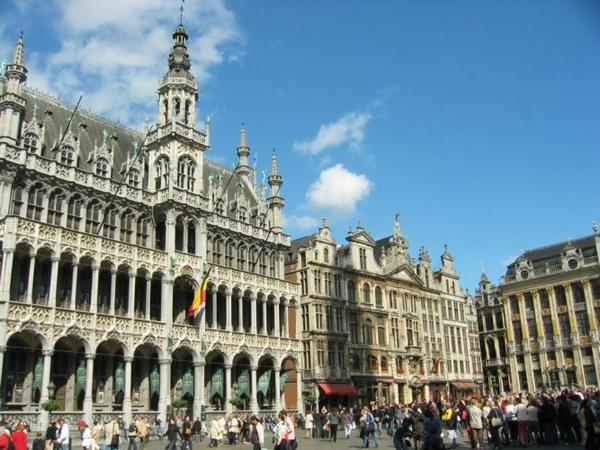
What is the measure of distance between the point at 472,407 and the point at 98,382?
81.2 feet

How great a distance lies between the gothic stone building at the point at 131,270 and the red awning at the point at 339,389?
3.03 metres

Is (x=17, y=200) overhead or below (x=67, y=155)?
below

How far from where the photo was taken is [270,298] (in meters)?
50.6

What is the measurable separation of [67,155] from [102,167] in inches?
106

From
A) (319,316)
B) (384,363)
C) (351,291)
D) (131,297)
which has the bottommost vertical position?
(384,363)

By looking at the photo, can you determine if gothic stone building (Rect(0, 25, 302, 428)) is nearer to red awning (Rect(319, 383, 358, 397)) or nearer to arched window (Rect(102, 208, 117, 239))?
arched window (Rect(102, 208, 117, 239))

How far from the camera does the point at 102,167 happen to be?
42.1 meters

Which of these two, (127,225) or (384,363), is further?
(384,363)

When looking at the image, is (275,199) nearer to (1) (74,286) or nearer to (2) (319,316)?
(2) (319,316)

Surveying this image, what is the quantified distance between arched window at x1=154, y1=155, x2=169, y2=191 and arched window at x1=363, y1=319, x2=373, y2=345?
1037 inches

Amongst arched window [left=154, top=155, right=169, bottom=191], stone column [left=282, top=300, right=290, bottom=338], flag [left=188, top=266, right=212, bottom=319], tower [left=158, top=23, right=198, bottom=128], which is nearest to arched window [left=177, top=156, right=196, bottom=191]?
arched window [left=154, top=155, right=169, bottom=191]

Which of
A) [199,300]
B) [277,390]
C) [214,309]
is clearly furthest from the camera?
[277,390]

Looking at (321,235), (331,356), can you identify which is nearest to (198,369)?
(331,356)

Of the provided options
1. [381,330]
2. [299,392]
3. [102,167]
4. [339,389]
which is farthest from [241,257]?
[381,330]
